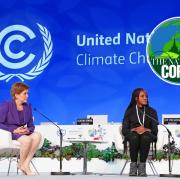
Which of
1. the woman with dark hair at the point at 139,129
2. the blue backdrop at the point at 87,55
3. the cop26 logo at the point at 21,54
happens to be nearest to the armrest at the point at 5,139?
the woman with dark hair at the point at 139,129

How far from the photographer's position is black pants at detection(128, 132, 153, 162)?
21.8ft

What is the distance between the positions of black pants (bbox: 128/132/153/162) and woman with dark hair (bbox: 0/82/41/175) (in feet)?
3.08

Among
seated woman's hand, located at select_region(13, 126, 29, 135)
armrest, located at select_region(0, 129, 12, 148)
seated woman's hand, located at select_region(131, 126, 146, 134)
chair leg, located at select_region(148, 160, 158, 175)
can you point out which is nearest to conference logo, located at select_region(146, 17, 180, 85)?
chair leg, located at select_region(148, 160, 158, 175)

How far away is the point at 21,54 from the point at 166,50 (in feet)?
7.00

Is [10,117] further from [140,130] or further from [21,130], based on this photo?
[140,130]

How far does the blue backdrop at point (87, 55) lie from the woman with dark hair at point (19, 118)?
255cm

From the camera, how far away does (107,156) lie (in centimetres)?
778

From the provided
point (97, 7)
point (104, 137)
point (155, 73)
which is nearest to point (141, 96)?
point (104, 137)

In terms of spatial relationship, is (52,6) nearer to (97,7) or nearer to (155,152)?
(97,7)

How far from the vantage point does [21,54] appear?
9.68m

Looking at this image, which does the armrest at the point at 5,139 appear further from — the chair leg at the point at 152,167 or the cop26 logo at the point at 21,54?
the cop26 logo at the point at 21,54

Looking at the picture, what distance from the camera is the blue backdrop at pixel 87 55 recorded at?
917 cm

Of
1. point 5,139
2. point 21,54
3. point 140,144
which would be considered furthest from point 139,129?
point 21,54

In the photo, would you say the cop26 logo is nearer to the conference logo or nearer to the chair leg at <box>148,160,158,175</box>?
the conference logo
